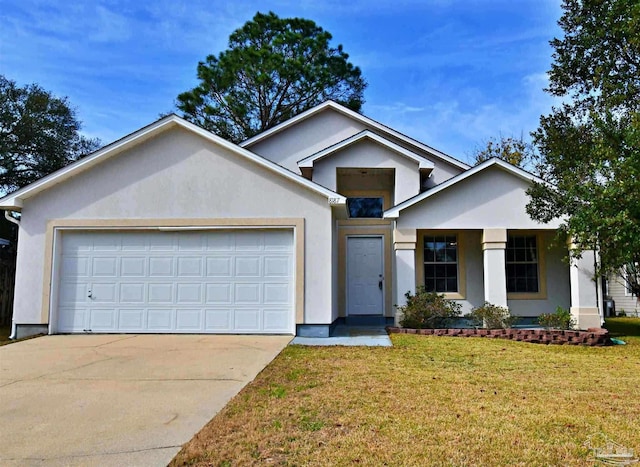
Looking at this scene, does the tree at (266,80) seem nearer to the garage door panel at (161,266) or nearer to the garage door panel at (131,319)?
the garage door panel at (161,266)

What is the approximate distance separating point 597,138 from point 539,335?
A: 14.7ft

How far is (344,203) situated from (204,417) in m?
6.94

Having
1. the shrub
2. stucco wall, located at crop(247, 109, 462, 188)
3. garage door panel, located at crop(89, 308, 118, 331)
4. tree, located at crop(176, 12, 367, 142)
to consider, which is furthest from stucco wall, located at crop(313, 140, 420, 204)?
tree, located at crop(176, 12, 367, 142)

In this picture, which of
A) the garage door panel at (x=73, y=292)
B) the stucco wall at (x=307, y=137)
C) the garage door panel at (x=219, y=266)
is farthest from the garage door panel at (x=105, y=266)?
the stucco wall at (x=307, y=137)

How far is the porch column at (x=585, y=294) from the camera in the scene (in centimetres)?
1260

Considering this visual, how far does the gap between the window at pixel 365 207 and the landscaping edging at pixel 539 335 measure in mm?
4100

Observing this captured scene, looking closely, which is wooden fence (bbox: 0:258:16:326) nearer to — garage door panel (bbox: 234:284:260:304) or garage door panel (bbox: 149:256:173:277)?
garage door panel (bbox: 149:256:173:277)

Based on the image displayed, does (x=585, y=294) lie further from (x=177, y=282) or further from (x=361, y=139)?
(x=177, y=282)

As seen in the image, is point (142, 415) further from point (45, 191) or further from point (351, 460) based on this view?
point (45, 191)

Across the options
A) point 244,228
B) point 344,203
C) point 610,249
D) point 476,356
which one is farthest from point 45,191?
point 610,249

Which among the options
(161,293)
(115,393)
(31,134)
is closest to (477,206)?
(161,293)

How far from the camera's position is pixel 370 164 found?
14.6 meters

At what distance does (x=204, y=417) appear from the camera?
5.18 metres

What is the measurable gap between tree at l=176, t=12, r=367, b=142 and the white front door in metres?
12.8
